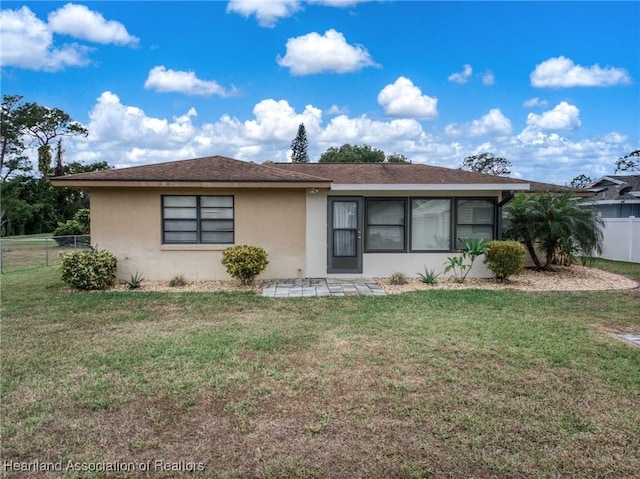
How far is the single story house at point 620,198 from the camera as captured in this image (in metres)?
20.8

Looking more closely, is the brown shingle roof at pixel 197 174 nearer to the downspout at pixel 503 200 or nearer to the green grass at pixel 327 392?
the green grass at pixel 327 392

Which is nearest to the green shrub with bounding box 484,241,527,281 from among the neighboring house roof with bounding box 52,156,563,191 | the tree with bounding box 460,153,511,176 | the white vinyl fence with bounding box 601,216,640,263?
the neighboring house roof with bounding box 52,156,563,191

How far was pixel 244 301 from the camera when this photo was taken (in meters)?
8.20

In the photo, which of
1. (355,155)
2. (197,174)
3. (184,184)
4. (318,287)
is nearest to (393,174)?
(318,287)

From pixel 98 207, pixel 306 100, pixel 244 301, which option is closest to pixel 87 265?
pixel 98 207

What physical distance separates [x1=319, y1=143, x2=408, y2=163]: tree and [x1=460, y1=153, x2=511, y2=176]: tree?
11.2 m

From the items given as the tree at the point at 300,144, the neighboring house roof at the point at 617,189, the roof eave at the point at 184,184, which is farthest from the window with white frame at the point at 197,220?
the tree at the point at 300,144

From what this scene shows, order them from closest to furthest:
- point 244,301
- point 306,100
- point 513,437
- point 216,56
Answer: point 513,437
point 244,301
point 216,56
point 306,100

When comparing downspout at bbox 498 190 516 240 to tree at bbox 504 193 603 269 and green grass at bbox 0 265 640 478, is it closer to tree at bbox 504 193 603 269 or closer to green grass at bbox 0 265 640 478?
tree at bbox 504 193 603 269

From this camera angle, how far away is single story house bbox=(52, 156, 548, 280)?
33.9ft

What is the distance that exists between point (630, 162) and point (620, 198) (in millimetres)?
12065

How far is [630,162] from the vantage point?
30375 millimetres

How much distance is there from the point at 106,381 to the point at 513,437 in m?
3.71

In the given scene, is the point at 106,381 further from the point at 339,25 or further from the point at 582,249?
the point at 339,25
